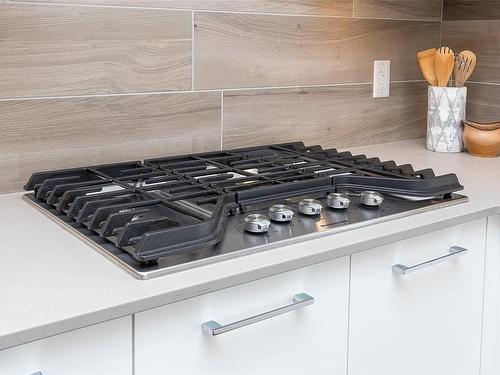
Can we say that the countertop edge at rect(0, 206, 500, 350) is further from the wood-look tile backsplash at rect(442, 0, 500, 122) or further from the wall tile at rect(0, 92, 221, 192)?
the wood-look tile backsplash at rect(442, 0, 500, 122)

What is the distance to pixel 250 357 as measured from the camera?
42.2 inches

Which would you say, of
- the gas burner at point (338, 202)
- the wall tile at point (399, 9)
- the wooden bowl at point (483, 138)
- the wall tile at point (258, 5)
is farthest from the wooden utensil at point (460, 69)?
the gas burner at point (338, 202)

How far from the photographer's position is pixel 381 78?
2.09m

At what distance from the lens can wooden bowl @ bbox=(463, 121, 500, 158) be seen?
1.92 metres

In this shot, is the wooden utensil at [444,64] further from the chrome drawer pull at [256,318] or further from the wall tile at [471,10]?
the chrome drawer pull at [256,318]

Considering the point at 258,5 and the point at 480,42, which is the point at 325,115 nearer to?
the point at 258,5

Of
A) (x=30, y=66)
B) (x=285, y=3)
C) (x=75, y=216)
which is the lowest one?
(x=75, y=216)

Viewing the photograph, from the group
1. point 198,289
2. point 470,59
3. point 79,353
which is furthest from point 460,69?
point 79,353

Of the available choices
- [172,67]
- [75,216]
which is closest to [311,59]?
[172,67]

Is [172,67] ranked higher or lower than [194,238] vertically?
higher

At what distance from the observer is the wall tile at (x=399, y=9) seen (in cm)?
198

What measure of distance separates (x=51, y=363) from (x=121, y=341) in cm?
10

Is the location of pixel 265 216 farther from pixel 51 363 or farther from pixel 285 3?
pixel 285 3

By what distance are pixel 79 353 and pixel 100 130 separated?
2.49 feet
